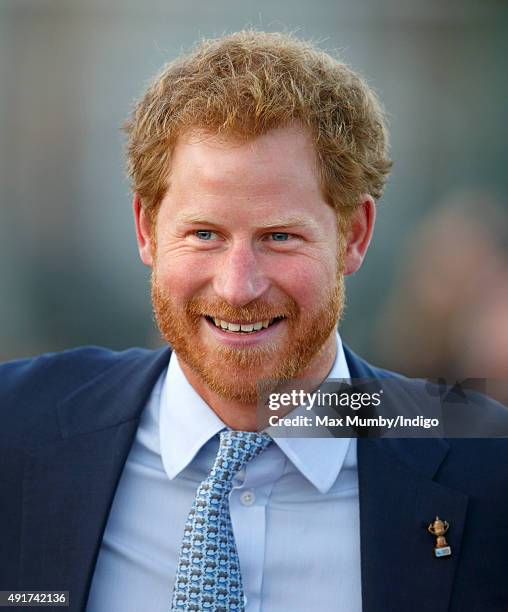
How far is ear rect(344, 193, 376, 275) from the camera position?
8.76 feet

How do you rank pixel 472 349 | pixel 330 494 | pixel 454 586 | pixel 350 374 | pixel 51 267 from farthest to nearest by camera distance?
pixel 51 267, pixel 472 349, pixel 350 374, pixel 330 494, pixel 454 586

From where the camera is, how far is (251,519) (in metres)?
2.34

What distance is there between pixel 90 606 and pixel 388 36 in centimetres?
478

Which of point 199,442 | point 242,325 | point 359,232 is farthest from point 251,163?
point 199,442

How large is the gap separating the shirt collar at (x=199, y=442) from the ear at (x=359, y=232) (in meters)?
0.54

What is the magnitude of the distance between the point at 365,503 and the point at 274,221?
2.54ft

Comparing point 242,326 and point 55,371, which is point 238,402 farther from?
point 55,371

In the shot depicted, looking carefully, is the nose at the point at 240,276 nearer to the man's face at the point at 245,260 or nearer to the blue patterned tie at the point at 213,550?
the man's face at the point at 245,260

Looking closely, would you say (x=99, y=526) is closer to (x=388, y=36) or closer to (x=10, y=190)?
(x=10, y=190)

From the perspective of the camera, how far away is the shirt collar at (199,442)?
2396 mm

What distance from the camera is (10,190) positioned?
237 inches

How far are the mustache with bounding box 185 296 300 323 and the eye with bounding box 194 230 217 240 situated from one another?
0.16 metres

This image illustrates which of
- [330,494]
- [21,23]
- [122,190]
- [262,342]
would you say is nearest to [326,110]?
[262,342]

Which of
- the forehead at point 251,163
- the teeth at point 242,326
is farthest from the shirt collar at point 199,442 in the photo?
the forehead at point 251,163
